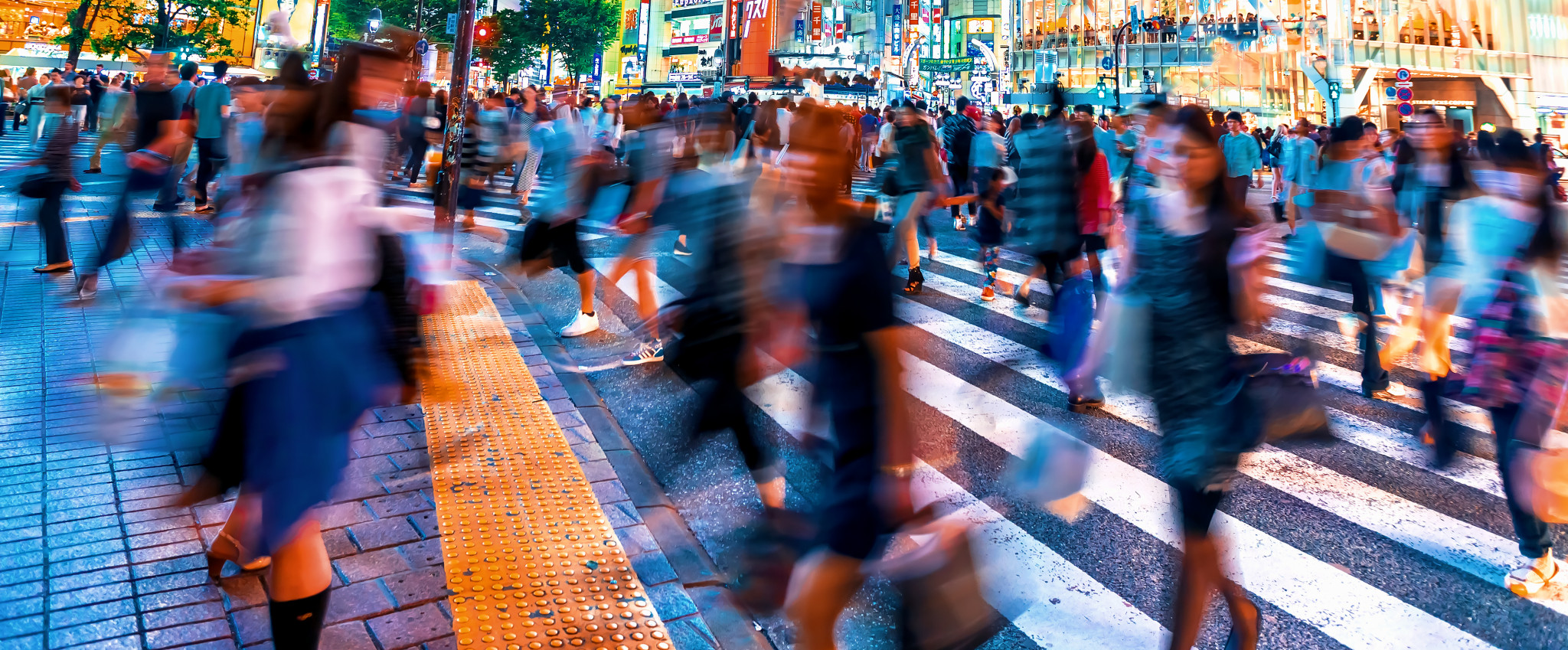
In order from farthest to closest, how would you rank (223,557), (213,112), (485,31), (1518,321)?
(485,31) < (213,112) < (1518,321) < (223,557)

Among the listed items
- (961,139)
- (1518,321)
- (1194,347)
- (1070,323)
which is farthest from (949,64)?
(1194,347)

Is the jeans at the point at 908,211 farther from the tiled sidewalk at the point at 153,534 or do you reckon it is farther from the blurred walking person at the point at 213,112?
the blurred walking person at the point at 213,112

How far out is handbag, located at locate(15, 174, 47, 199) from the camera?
23.9 feet

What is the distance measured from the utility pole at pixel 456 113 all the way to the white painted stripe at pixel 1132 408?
570 centimetres

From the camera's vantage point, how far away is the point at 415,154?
16953 millimetres

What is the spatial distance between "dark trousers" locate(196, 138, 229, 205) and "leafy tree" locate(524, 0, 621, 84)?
4841 cm

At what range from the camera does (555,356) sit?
6.48m

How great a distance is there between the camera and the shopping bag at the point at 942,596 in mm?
2662

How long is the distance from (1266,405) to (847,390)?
46.4 inches

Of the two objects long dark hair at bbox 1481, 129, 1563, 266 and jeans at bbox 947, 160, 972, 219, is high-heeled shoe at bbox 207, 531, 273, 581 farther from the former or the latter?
jeans at bbox 947, 160, 972, 219

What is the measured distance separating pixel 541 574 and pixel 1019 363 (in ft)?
14.0

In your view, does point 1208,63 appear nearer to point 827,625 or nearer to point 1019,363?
point 1019,363

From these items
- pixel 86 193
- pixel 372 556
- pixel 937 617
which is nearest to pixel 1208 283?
pixel 937 617

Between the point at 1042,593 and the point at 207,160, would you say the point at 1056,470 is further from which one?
the point at 207,160
